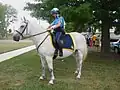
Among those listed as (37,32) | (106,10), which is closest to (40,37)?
(37,32)

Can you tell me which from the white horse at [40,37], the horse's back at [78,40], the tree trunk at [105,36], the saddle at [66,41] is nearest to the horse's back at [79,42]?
the horse's back at [78,40]

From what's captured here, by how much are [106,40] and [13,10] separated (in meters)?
107

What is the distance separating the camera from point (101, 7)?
19375mm

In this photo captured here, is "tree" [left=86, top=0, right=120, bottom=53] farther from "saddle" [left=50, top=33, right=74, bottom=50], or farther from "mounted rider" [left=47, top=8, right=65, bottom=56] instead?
"mounted rider" [left=47, top=8, right=65, bottom=56]

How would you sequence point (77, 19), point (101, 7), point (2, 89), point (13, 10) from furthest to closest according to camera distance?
point (13, 10)
point (101, 7)
point (77, 19)
point (2, 89)

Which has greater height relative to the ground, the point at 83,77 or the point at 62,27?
the point at 62,27

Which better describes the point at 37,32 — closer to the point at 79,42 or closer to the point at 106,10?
the point at 79,42

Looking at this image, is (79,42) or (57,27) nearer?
(57,27)

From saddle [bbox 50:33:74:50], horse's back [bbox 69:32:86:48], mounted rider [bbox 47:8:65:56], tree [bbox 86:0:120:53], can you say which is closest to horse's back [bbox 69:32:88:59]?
horse's back [bbox 69:32:86:48]

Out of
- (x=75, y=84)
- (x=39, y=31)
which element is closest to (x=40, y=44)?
(x=39, y=31)

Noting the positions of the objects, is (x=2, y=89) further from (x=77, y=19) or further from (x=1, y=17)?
(x=1, y=17)

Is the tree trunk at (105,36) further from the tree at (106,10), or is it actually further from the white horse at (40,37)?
the white horse at (40,37)

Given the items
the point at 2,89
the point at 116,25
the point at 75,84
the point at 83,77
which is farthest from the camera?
the point at 116,25

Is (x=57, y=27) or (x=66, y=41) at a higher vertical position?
(x=57, y=27)
